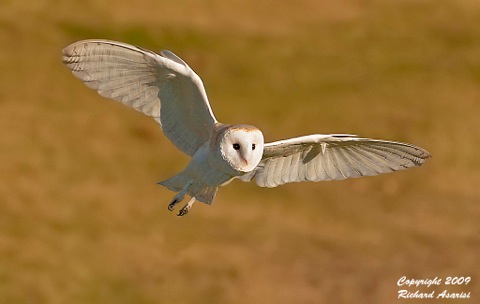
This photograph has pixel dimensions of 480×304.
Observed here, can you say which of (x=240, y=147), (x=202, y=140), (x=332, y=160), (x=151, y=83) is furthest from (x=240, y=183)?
(x=240, y=147)

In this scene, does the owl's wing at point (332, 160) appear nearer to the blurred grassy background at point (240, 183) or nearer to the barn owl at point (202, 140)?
the barn owl at point (202, 140)

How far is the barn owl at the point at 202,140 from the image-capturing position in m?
7.79

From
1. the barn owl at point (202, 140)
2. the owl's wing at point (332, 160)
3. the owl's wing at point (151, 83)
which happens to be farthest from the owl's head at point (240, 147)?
the owl's wing at point (332, 160)

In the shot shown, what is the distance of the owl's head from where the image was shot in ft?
25.2

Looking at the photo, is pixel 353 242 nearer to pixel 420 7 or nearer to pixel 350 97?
pixel 350 97

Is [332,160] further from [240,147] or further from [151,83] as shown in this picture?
[151,83]

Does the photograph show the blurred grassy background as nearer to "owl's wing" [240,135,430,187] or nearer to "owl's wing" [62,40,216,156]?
"owl's wing" [240,135,430,187]

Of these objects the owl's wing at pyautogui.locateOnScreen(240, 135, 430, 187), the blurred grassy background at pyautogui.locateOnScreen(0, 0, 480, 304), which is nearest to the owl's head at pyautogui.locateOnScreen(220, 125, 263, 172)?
the owl's wing at pyautogui.locateOnScreen(240, 135, 430, 187)

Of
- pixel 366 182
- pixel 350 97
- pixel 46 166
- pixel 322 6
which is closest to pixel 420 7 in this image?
pixel 322 6

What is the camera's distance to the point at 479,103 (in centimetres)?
1822

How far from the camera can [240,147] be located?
7.71 m

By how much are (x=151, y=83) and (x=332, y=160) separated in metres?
1.30

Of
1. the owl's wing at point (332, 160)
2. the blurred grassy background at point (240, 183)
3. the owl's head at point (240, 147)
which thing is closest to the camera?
the owl's head at point (240, 147)

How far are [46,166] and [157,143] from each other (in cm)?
147
